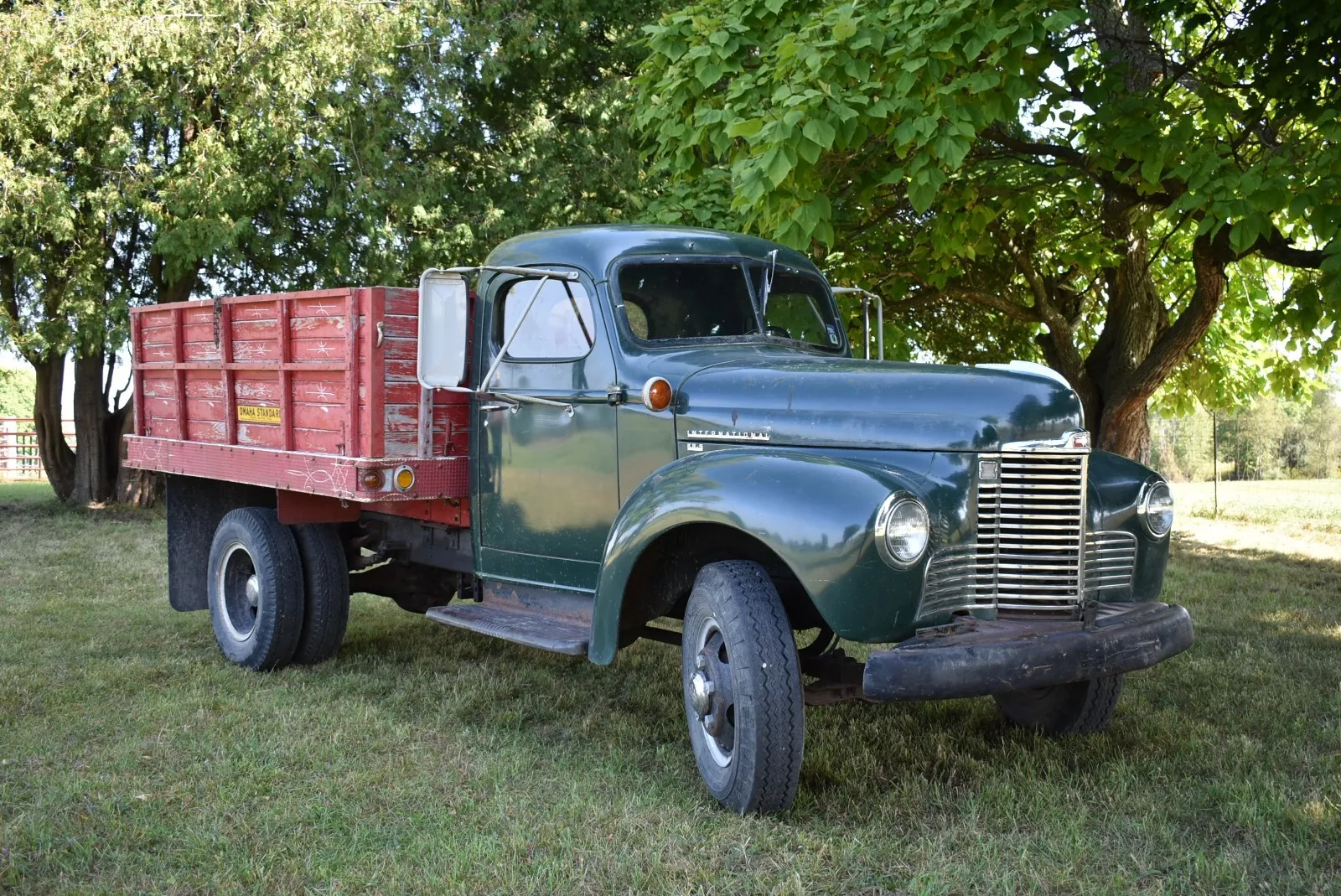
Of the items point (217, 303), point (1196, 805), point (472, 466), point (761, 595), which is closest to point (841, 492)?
point (761, 595)

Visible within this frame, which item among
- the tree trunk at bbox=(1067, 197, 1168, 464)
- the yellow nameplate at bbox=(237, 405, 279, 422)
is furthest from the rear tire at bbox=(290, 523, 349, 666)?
the tree trunk at bbox=(1067, 197, 1168, 464)

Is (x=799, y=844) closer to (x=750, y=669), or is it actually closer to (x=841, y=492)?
(x=750, y=669)

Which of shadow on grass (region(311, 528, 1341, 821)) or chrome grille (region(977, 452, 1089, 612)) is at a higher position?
chrome grille (region(977, 452, 1089, 612))

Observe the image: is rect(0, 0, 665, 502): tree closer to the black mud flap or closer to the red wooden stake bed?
the black mud flap

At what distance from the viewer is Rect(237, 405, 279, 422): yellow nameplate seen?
19.7 ft

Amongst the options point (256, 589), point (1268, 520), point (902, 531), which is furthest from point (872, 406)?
point (1268, 520)

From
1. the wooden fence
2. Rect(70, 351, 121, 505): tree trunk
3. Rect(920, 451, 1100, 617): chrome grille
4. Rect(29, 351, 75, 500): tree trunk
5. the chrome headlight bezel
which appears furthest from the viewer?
the wooden fence

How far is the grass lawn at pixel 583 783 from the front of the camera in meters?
3.53

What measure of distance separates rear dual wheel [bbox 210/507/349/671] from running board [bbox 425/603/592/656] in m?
1.03

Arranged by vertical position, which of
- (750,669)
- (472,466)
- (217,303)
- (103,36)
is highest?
(103,36)

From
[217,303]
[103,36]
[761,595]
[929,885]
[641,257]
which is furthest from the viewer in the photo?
[103,36]

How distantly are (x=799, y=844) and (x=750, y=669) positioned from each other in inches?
21.7

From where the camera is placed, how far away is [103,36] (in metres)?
12.0

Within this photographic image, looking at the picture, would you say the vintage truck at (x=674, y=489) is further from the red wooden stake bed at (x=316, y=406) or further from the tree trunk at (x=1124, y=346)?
the tree trunk at (x=1124, y=346)
